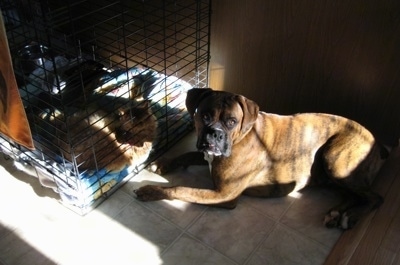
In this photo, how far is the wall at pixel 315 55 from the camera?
6.22 ft

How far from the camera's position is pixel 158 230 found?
1.74 metres

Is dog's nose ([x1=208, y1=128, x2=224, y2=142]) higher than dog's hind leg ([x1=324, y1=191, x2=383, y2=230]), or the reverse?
dog's nose ([x1=208, y1=128, x2=224, y2=142])

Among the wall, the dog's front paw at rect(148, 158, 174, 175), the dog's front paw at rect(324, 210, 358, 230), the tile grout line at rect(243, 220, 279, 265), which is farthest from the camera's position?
the dog's front paw at rect(148, 158, 174, 175)

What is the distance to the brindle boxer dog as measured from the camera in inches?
69.3

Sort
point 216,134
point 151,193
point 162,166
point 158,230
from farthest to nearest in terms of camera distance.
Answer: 1. point 162,166
2. point 151,193
3. point 158,230
4. point 216,134

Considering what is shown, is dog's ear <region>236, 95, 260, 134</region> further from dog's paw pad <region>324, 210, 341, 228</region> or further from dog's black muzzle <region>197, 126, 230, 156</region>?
dog's paw pad <region>324, 210, 341, 228</region>

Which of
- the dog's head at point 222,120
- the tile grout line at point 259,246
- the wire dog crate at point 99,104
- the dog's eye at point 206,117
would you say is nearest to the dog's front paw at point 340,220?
the tile grout line at point 259,246

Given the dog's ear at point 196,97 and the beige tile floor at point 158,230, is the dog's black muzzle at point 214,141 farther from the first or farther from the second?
the beige tile floor at point 158,230

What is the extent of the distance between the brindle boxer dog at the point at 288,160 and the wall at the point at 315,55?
0.34 metres

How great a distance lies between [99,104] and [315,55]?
1240 millimetres

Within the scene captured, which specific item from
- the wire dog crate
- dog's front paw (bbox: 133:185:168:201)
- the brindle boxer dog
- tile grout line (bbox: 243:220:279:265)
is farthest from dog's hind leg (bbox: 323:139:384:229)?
the wire dog crate

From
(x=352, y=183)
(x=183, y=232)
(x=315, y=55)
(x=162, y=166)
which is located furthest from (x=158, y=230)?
(x=315, y=55)

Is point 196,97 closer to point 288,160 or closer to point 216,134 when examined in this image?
point 216,134

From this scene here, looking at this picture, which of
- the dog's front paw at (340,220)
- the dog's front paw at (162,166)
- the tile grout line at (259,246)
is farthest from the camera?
the dog's front paw at (162,166)
